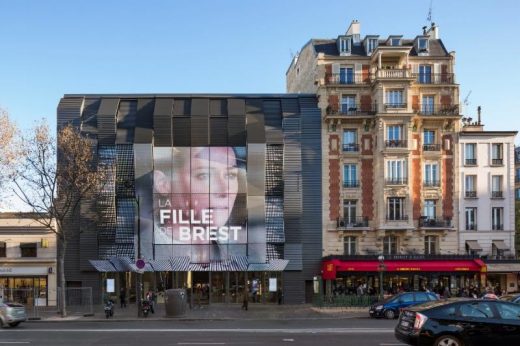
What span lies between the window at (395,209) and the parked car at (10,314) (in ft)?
91.0

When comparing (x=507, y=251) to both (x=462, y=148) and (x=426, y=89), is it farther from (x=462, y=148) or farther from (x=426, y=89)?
(x=426, y=89)

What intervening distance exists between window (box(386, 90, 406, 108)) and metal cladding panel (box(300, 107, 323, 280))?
5392mm

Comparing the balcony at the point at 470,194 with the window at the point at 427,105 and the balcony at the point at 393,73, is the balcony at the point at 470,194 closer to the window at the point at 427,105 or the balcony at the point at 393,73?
the window at the point at 427,105

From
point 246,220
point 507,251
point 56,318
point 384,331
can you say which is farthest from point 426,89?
point 56,318

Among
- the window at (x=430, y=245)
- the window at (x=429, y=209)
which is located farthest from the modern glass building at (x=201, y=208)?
the window at (x=430, y=245)

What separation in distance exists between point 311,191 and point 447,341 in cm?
3059

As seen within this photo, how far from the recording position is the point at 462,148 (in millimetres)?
46375

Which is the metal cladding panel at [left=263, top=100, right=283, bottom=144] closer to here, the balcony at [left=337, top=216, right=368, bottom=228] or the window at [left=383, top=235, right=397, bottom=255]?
the balcony at [left=337, top=216, right=368, bottom=228]

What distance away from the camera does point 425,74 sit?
46.6 metres

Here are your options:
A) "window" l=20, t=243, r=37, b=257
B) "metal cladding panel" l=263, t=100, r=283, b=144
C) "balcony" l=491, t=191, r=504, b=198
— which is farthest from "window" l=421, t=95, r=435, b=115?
"window" l=20, t=243, r=37, b=257

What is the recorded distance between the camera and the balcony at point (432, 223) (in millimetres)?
44781

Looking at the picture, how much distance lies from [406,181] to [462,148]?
574cm

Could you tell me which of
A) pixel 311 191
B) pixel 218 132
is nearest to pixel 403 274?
pixel 311 191

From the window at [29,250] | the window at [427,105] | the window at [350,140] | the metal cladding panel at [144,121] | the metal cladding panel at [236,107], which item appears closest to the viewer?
the window at [29,250]
